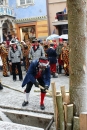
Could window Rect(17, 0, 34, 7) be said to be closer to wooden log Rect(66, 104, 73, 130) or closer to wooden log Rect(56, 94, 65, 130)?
wooden log Rect(56, 94, 65, 130)

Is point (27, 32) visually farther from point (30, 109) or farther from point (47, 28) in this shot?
point (30, 109)

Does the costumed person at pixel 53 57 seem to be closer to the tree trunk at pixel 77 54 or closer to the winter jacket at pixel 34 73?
the winter jacket at pixel 34 73

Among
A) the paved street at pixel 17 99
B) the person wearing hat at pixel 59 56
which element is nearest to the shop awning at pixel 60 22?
the person wearing hat at pixel 59 56

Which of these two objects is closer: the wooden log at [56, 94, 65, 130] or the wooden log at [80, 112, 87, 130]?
the wooden log at [80, 112, 87, 130]

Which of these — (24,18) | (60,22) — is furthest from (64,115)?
(24,18)

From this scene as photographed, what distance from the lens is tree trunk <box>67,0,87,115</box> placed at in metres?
3.68

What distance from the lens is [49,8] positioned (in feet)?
54.9

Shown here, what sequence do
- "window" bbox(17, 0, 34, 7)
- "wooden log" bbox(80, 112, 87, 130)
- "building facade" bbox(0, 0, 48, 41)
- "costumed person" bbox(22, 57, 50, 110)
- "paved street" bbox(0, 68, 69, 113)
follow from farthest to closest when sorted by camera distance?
"window" bbox(17, 0, 34, 7)
"building facade" bbox(0, 0, 48, 41)
"paved street" bbox(0, 68, 69, 113)
"costumed person" bbox(22, 57, 50, 110)
"wooden log" bbox(80, 112, 87, 130)

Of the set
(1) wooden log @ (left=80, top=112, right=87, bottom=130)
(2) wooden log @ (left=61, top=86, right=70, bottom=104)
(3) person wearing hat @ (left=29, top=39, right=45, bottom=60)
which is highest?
(3) person wearing hat @ (left=29, top=39, right=45, bottom=60)

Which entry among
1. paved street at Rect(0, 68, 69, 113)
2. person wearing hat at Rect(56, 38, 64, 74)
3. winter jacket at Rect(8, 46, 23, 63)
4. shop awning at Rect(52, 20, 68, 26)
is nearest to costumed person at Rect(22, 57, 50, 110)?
paved street at Rect(0, 68, 69, 113)

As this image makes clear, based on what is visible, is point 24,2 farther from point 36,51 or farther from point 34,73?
point 34,73

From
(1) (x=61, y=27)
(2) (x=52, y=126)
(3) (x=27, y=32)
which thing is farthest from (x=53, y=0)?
(2) (x=52, y=126)

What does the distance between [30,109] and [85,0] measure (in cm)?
300

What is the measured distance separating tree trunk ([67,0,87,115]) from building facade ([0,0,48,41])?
12.9m
